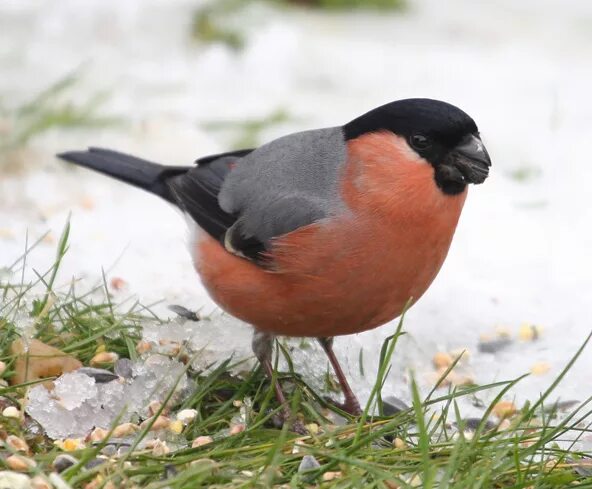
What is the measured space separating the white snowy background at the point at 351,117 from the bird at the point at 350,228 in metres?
0.33

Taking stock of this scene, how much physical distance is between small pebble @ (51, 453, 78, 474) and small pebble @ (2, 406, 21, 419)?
32 centimetres

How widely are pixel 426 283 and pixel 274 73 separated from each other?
4.14m

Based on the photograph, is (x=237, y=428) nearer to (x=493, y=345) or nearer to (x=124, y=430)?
(x=124, y=430)

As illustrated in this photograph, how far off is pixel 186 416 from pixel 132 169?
1679 millimetres

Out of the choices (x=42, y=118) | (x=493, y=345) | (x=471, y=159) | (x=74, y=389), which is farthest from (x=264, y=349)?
(x=42, y=118)

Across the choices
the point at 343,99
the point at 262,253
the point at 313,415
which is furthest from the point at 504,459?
the point at 343,99

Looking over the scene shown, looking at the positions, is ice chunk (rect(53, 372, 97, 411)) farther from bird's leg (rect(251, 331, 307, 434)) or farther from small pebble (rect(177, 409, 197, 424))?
bird's leg (rect(251, 331, 307, 434))

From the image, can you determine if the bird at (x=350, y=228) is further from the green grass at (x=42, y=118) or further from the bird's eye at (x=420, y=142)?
the green grass at (x=42, y=118)

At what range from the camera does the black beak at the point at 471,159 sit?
11.5 feet

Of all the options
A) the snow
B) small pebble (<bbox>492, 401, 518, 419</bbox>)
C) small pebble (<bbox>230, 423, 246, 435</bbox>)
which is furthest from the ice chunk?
small pebble (<bbox>492, 401, 518, 419</bbox>)

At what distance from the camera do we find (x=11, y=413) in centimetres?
329

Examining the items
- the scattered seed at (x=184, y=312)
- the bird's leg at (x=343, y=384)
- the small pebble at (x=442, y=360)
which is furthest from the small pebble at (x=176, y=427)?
the small pebble at (x=442, y=360)

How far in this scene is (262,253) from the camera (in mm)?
3779

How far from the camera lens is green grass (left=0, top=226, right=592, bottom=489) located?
9.69ft
